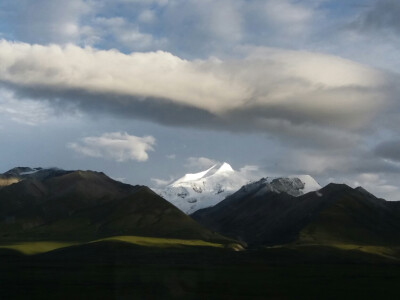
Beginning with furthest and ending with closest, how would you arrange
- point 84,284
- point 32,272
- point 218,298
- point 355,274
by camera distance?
point 355,274 < point 32,272 < point 84,284 < point 218,298

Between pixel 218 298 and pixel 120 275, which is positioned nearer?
pixel 218 298

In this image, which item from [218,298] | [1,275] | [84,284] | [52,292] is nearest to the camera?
[218,298]

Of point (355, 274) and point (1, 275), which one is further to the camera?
point (355, 274)

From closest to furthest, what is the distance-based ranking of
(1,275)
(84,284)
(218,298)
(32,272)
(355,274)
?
(218,298) → (84,284) → (1,275) → (32,272) → (355,274)

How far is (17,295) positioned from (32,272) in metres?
48.4

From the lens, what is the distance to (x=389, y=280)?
13375cm

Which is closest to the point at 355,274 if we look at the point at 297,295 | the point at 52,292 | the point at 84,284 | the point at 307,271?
the point at 307,271

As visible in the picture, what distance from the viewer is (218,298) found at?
8475cm

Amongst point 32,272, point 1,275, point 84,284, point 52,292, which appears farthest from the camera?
point 32,272

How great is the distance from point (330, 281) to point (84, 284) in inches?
1968

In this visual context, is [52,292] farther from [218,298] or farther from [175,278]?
[175,278]

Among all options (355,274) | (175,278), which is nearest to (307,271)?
(355,274)

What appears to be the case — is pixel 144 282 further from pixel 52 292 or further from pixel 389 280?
pixel 389 280

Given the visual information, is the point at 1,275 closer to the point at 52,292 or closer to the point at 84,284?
the point at 84,284
